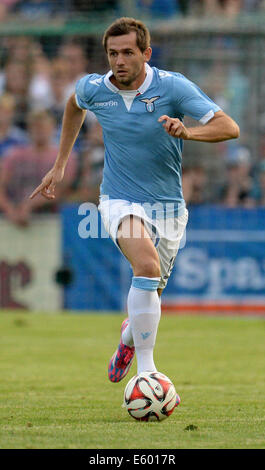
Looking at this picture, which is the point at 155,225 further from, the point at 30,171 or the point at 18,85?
the point at 18,85

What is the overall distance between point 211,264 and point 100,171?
2.15 meters

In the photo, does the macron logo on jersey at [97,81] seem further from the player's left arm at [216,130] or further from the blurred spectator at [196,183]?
the blurred spectator at [196,183]

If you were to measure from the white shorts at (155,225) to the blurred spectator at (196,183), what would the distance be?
7788 mm

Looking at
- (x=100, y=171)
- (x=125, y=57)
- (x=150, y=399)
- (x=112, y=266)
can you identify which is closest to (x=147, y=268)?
(x=150, y=399)

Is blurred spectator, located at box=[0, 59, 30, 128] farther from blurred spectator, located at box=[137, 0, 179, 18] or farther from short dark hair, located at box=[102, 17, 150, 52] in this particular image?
short dark hair, located at box=[102, 17, 150, 52]

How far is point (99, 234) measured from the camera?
47.3ft

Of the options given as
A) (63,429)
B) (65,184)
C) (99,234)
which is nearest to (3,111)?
(65,184)

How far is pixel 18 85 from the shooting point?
49.7ft

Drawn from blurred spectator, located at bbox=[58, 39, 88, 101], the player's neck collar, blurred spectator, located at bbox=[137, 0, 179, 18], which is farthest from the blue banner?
the player's neck collar

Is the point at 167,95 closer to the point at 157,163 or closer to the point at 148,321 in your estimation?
the point at 157,163

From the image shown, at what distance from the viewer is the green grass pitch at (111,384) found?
A: 16.4 ft

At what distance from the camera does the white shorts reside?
6266 mm

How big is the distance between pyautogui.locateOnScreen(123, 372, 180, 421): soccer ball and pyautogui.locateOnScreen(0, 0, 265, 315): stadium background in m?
8.34

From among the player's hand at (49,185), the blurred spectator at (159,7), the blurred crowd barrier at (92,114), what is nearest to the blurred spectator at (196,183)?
the blurred crowd barrier at (92,114)
